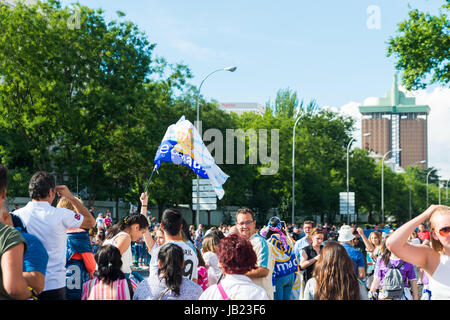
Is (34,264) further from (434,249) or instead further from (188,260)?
(434,249)

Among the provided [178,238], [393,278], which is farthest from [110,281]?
[393,278]

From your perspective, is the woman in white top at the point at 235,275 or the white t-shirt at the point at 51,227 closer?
the woman in white top at the point at 235,275

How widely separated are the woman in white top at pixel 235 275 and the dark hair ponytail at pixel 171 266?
747mm

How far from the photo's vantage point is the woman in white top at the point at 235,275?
3654mm

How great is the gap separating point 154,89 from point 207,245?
3073 cm

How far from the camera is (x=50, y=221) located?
4.94 meters

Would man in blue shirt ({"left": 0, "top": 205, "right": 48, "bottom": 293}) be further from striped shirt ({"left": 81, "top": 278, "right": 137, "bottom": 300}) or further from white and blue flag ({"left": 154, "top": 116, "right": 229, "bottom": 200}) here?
white and blue flag ({"left": 154, "top": 116, "right": 229, "bottom": 200})

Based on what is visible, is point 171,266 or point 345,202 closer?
point 171,266

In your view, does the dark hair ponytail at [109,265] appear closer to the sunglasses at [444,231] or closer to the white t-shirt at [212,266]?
the white t-shirt at [212,266]

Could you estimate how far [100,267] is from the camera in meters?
4.78

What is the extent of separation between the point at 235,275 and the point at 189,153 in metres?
6.87
